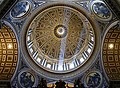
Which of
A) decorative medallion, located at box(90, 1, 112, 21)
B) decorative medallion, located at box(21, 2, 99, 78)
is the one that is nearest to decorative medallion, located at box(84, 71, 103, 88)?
decorative medallion, located at box(21, 2, 99, 78)

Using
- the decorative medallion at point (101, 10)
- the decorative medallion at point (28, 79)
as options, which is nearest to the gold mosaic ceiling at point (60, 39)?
the decorative medallion at point (28, 79)

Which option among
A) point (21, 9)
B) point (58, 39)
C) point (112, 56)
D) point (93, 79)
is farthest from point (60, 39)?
point (21, 9)

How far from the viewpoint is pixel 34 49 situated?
19.6m

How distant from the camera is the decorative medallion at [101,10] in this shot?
16.5 meters

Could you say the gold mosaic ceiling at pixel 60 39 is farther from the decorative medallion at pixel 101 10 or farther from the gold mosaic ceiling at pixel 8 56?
the decorative medallion at pixel 101 10

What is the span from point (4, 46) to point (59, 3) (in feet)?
15.1

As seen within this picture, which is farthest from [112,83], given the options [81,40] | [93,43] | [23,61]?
[23,61]

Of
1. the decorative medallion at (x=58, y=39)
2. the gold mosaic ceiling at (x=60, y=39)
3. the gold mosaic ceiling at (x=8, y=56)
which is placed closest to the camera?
the gold mosaic ceiling at (x=8, y=56)

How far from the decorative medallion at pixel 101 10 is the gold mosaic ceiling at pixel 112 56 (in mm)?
1315

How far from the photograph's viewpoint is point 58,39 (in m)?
21.2

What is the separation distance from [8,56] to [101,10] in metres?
6.82

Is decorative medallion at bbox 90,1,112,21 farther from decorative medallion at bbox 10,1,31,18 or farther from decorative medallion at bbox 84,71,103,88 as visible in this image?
decorative medallion at bbox 10,1,31,18

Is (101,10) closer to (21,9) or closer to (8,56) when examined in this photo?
(21,9)

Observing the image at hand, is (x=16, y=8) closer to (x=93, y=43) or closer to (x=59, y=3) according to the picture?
(x=59, y=3)
